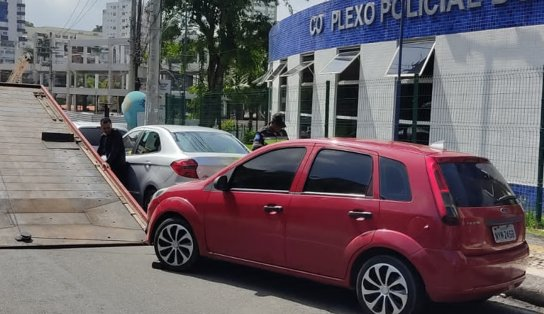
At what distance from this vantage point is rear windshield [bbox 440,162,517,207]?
200 inches

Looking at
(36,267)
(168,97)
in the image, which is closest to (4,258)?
(36,267)

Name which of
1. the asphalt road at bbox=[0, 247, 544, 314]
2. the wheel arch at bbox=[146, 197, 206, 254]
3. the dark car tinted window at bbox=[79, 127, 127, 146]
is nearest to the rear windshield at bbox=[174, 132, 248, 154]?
the wheel arch at bbox=[146, 197, 206, 254]

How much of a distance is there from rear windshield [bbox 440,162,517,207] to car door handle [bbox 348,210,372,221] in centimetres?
71

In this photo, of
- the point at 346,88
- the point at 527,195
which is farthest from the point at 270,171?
the point at 346,88

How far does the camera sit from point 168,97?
22.8 metres

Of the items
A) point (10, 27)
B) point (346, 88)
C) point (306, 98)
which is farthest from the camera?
point (10, 27)

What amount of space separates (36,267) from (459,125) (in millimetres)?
9054

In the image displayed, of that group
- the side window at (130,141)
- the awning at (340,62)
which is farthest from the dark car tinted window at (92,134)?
the awning at (340,62)

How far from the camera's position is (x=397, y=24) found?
47.5 feet

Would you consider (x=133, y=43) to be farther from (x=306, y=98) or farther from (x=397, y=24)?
(x=397, y=24)

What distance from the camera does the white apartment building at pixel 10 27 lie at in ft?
448

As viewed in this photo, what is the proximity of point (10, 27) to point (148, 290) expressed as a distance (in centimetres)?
15220

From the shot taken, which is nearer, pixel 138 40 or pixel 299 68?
pixel 299 68

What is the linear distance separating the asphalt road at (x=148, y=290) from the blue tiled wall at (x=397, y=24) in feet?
23.4
